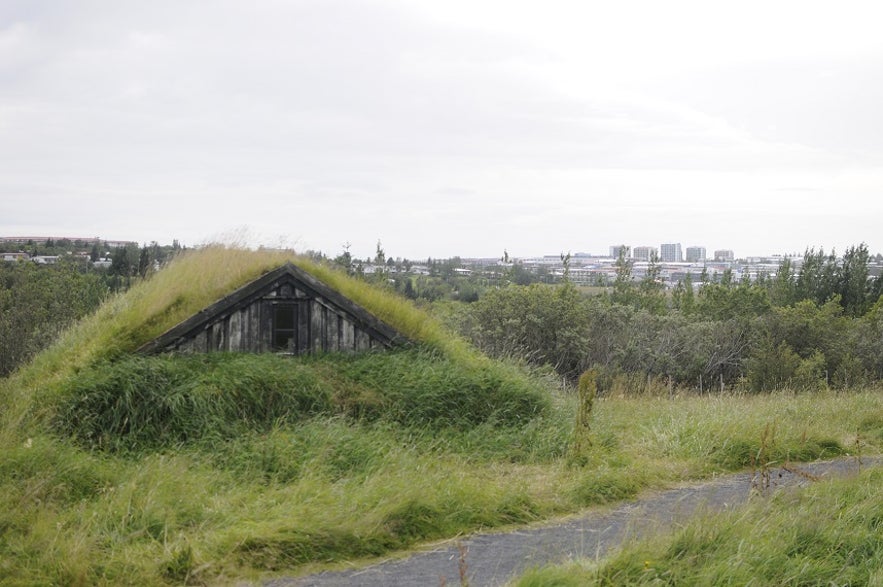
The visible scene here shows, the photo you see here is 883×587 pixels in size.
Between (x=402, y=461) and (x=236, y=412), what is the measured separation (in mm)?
2504

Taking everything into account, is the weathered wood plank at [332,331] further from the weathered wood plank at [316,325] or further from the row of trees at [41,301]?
the row of trees at [41,301]

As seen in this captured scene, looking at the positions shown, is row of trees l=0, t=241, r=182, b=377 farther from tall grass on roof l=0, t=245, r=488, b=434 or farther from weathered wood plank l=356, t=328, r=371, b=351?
weathered wood plank l=356, t=328, r=371, b=351

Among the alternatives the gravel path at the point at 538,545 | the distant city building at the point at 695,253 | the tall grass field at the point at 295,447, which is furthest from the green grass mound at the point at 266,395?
the distant city building at the point at 695,253

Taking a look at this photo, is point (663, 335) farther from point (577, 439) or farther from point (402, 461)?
point (402, 461)

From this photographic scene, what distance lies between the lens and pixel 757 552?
20.9ft

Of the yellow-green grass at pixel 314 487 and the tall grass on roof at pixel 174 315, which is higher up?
the tall grass on roof at pixel 174 315

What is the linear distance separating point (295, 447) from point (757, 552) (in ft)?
17.0

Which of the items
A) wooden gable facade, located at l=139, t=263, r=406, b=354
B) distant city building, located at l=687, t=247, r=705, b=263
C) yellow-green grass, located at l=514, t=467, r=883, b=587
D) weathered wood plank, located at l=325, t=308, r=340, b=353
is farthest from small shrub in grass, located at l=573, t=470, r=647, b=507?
distant city building, located at l=687, t=247, r=705, b=263

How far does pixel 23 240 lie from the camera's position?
64.9 m

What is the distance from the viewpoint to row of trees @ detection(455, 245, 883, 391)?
21.0m

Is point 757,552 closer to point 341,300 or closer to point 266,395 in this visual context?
point 266,395

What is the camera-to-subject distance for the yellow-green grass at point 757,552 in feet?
19.5

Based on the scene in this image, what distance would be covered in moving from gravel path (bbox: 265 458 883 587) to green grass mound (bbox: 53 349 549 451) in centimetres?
316

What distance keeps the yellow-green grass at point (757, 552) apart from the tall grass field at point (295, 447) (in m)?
0.14
